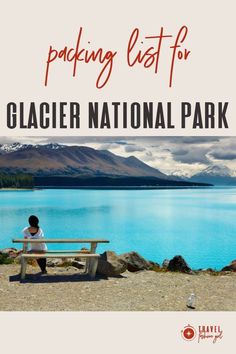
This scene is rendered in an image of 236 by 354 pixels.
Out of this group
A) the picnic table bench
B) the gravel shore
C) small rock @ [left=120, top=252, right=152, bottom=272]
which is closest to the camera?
the gravel shore

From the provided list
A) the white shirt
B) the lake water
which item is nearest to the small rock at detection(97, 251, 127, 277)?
the white shirt

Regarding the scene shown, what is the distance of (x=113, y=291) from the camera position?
41.3 feet

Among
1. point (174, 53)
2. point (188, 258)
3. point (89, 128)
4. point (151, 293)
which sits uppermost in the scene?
point (174, 53)

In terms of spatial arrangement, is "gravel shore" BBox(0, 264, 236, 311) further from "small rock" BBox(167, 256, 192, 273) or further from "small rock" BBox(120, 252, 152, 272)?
"small rock" BBox(167, 256, 192, 273)

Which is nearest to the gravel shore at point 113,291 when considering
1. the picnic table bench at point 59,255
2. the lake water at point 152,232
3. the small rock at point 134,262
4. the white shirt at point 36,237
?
the picnic table bench at point 59,255

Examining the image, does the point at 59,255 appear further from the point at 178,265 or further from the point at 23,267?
the point at 178,265

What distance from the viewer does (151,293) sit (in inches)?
490

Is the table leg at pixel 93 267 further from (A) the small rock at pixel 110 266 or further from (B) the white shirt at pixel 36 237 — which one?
(B) the white shirt at pixel 36 237

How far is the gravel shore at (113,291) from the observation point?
11133 mm

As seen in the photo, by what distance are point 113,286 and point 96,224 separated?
162 ft

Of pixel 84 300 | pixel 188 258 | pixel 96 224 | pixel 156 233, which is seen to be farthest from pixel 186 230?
pixel 84 300

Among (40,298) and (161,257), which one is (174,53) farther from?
(161,257)
